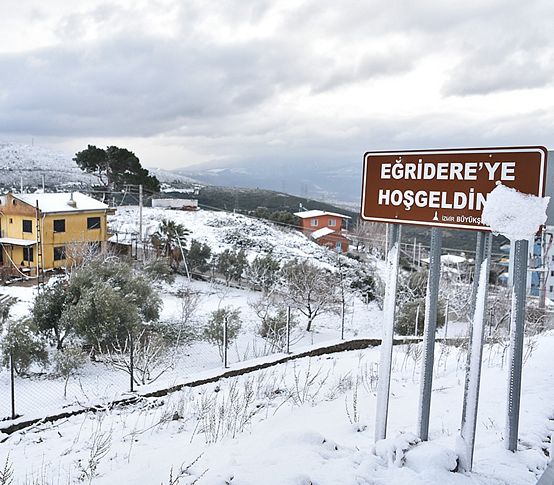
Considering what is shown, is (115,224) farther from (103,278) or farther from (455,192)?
(455,192)

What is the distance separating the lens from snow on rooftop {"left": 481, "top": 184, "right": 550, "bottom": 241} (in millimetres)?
2852

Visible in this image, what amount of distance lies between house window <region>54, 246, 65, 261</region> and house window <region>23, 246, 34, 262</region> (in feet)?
4.21

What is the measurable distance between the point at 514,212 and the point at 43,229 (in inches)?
1158

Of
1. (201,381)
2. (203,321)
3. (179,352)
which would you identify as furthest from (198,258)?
(201,381)

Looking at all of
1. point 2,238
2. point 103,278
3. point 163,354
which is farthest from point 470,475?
point 2,238

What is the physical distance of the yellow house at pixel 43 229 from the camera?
2812 cm

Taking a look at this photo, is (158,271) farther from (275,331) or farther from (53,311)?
(53,311)

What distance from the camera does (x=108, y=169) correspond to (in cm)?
4338

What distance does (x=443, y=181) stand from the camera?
10.4 feet

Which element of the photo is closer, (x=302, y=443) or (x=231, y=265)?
(x=302, y=443)

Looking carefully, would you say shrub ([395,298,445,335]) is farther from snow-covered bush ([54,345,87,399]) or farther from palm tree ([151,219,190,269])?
palm tree ([151,219,190,269])

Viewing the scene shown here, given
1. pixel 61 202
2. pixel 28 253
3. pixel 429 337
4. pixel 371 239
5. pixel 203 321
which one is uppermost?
pixel 61 202

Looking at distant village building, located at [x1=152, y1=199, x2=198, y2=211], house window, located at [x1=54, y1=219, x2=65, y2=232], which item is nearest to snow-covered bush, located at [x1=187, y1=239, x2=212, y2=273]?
house window, located at [x1=54, y1=219, x2=65, y2=232]

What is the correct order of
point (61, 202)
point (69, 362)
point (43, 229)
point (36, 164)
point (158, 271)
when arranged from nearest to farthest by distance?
1. point (69, 362)
2. point (158, 271)
3. point (43, 229)
4. point (61, 202)
5. point (36, 164)
